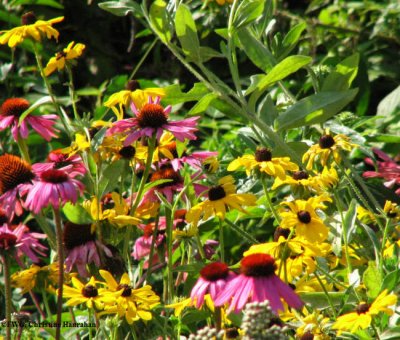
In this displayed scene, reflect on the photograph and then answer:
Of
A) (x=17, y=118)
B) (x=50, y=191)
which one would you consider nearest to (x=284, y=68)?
(x=50, y=191)

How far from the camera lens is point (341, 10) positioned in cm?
307

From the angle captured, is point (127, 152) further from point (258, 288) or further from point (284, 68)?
point (258, 288)

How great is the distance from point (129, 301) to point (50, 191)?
0.64 feet

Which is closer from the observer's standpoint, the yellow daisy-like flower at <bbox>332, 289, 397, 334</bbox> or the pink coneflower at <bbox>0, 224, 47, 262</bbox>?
the yellow daisy-like flower at <bbox>332, 289, 397, 334</bbox>

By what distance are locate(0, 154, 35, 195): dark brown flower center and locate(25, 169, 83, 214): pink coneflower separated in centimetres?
3

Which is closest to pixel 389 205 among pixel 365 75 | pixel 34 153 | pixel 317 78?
pixel 317 78

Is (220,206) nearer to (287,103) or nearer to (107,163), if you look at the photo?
(107,163)

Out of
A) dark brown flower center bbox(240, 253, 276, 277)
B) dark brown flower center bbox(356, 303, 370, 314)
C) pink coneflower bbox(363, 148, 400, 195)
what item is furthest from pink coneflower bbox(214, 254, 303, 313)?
pink coneflower bbox(363, 148, 400, 195)

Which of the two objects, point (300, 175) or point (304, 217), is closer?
point (304, 217)

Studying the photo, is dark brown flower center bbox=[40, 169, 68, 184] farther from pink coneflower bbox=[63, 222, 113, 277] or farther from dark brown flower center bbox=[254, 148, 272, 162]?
dark brown flower center bbox=[254, 148, 272, 162]

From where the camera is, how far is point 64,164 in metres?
1.46

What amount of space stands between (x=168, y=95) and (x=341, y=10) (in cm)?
181

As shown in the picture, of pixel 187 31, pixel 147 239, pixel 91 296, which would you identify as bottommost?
pixel 147 239

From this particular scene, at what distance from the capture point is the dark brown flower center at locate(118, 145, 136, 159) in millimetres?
1396
